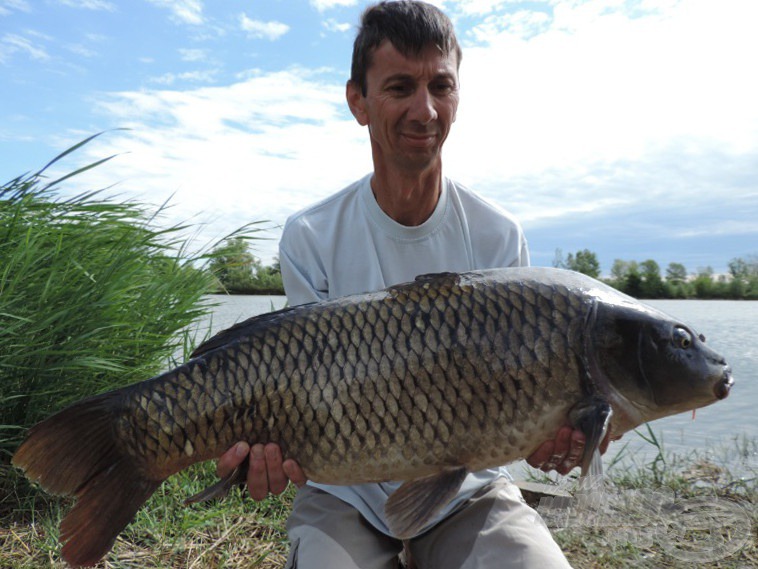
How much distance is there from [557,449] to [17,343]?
2.65 metres

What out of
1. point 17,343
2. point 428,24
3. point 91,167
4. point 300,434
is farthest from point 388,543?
point 91,167

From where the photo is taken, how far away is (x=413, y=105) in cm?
218

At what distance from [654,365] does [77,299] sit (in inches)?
111

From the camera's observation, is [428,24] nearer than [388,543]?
No

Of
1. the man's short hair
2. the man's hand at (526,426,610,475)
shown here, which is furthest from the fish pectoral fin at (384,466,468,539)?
the man's short hair

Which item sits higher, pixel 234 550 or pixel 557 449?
pixel 557 449

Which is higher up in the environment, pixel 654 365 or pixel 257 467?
pixel 654 365

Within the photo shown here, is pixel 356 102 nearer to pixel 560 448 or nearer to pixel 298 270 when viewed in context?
pixel 298 270

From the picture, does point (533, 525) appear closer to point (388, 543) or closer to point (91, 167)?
point (388, 543)

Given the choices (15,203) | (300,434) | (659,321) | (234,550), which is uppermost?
(15,203)

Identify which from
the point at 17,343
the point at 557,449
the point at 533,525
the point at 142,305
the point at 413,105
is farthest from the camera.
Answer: the point at 142,305

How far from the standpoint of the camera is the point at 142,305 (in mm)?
3865

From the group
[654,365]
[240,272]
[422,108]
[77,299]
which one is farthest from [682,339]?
[240,272]

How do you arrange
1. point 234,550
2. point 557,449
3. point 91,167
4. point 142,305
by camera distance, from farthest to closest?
1. point 142,305
2. point 91,167
3. point 234,550
4. point 557,449
